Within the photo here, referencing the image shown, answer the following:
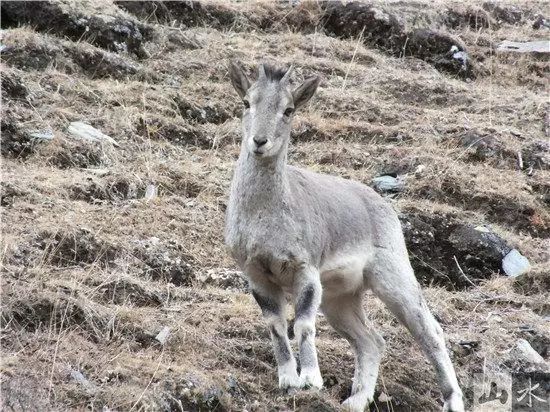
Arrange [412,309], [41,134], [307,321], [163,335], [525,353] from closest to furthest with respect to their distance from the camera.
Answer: [307,321] → [163,335] → [412,309] → [525,353] → [41,134]

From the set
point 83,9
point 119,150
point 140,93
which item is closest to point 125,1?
point 83,9

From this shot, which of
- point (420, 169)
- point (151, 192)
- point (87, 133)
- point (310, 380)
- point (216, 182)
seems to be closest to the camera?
point (310, 380)

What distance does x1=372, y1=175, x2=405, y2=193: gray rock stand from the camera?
10201 mm

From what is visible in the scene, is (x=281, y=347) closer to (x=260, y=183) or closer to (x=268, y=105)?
(x=260, y=183)

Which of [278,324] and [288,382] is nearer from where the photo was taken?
[288,382]

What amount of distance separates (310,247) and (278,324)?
1.85ft

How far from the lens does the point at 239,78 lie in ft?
20.9

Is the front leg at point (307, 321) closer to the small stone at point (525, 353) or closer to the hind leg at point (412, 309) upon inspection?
the hind leg at point (412, 309)

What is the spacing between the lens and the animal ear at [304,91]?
20.5 feet

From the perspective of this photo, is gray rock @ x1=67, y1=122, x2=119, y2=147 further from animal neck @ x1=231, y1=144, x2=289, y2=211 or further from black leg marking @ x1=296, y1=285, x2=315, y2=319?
black leg marking @ x1=296, y1=285, x2=315, y2=319

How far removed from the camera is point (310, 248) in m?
6.13

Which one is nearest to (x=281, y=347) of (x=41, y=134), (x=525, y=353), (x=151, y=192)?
(x=525, y=353)

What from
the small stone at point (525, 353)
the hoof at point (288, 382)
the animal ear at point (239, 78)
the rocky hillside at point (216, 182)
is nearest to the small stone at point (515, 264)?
the rocky hillside at point (216, 182)

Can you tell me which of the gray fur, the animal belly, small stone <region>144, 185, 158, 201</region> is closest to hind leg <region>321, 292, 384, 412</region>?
the gray fur
